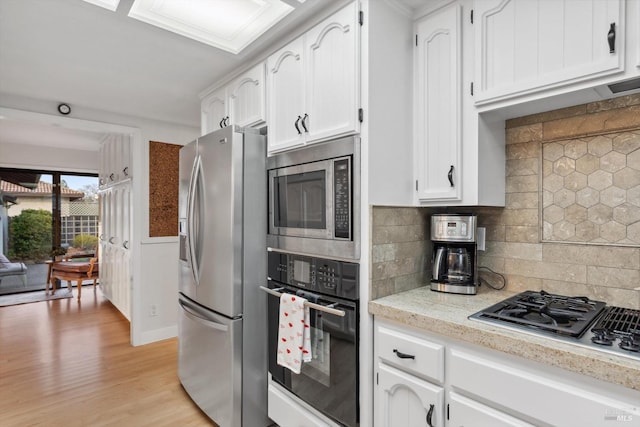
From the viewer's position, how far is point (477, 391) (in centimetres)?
123

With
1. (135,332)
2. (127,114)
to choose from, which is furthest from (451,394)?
(127,114)

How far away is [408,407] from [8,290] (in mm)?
6794

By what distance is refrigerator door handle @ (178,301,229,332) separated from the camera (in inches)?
82.3

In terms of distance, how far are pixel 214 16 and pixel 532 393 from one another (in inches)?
85.4

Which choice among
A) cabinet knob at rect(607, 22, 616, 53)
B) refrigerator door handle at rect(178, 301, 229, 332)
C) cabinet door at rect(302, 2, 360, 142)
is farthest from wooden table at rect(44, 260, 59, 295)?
cabinet knob at rect(607, 22, 616, 53)

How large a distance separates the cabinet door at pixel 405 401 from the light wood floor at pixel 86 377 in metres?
1.28

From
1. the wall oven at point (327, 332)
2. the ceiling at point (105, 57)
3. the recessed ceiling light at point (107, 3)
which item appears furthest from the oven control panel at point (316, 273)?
the recessed ceiling light at point (107, 3)

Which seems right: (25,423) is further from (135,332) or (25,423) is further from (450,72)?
(450,72)

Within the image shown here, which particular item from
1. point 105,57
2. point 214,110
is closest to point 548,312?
point 214,110

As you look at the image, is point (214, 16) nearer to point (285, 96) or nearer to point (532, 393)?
point (285, 96)

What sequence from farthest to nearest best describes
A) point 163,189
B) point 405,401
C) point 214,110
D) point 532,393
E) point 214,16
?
point 163,189
point 214,110
point 214,16
point 405,401
point 532,393

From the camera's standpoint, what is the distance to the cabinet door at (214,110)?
104 inches

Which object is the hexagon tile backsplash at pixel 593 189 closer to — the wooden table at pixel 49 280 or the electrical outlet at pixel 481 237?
the electrical outlet at pixel 481 237

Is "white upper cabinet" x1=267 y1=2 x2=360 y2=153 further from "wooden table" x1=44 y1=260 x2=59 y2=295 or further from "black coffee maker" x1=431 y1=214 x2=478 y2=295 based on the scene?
"wooden table" x1=44 y1=260 x2=59 y2=295
